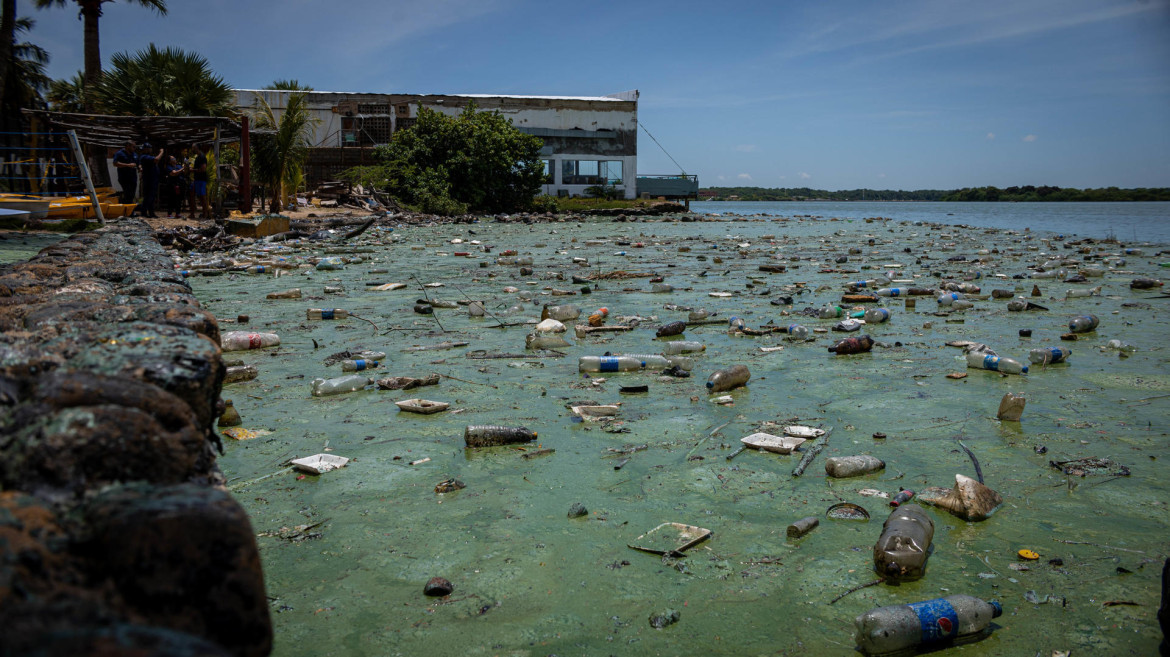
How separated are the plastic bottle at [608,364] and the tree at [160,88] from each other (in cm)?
1831

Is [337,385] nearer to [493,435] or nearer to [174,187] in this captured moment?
[493,435]

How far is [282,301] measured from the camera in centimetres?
711

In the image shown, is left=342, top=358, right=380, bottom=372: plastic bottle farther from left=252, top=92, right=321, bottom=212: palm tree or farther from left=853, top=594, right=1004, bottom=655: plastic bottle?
left=252, top=92, right=321, bottom=212: palm tree

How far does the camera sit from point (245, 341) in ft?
16.3

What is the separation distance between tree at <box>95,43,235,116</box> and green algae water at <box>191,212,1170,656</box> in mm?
16240

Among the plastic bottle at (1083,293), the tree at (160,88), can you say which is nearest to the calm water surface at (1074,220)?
the plastic bottle at (1083,293)

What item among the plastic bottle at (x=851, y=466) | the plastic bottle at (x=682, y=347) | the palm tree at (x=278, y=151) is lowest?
the plastic bottle at (x=851, y=466)

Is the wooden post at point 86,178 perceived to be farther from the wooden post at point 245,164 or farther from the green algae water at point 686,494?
the green algae water at point 686,494

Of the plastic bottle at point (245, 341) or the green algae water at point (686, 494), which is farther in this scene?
the plastic bottle at point (245, 341)

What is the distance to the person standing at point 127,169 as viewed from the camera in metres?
13.3

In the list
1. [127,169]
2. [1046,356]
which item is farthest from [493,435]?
[127,169]

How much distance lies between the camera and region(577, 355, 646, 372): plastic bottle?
4.43m

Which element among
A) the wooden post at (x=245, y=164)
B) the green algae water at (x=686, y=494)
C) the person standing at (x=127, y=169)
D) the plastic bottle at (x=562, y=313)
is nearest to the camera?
the green algae water at (x=686, y=494)

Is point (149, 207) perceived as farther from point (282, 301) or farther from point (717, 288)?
point (717, 288)
